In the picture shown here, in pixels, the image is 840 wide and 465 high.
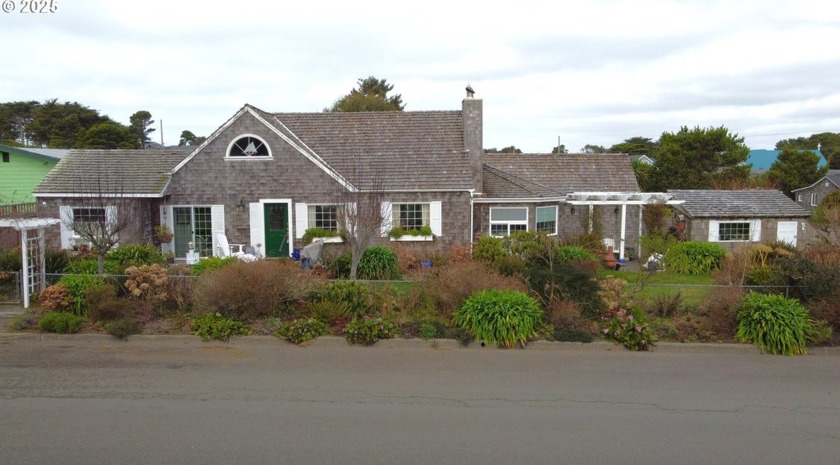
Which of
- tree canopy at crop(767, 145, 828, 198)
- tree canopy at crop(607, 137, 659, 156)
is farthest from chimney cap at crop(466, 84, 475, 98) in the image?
tree canopy at crop(607, 137, 659, 156)

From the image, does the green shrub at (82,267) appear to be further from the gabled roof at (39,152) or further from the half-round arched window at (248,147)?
the gabled roof at (39,152)

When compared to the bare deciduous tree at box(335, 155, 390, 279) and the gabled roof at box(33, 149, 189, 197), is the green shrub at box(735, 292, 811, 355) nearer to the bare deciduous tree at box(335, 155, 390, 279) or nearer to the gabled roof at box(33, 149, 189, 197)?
the bare deciduous tree at box(335, 155, 390, 279)

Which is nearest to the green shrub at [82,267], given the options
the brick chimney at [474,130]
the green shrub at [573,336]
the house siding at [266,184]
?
the house siding at [266,184]

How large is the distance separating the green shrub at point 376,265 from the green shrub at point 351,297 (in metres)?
4.21

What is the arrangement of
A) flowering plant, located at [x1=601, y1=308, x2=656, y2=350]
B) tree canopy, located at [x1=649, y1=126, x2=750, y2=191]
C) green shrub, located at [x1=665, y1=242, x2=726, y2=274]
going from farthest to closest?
tree canopy, located at [x1=649, y1=126, x2=750, y2=191] < green shrub, located at [x1=665, y1=242, x2=726, y2=274] < flowering plant, located at [x1=601, y1=308, x2=656, y2=350]

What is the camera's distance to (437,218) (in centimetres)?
1878

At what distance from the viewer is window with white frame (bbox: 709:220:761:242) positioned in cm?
2194

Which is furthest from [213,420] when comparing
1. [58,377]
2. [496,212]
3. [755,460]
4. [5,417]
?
[496,212]

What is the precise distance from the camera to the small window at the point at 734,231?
72.5 feet

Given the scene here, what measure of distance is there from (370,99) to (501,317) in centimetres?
4104

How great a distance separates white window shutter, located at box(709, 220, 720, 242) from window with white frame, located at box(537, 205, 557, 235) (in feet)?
20.0

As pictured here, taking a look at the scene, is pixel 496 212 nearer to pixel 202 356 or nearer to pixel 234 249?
pixel 234 249

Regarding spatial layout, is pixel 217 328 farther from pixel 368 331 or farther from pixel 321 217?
pixel 321 217

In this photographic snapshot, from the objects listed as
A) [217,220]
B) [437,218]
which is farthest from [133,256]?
[437,218]
